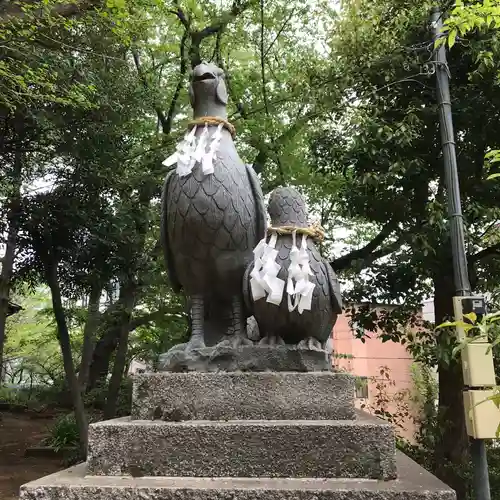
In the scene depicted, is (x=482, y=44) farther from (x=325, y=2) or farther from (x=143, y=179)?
(x=143, y=179)

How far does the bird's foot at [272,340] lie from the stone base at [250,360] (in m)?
0.06

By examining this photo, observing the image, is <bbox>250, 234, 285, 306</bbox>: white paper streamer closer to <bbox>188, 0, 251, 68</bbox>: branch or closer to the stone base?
the stone base

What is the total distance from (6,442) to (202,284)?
10172mm

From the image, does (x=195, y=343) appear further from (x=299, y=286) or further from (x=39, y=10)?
(x=39, y=10)

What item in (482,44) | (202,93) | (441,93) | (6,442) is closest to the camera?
(202,93)

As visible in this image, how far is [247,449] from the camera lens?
7.20 ft

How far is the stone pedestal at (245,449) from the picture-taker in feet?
6.65

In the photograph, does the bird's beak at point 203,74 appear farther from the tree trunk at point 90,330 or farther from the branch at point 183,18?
the branch at point 183,18

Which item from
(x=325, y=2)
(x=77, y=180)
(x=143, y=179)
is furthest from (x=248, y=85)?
(x=77, y=180)

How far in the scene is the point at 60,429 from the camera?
10.0 meters

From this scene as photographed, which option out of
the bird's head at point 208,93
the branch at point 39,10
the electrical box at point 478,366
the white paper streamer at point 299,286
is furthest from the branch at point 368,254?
the branch at point 39,10

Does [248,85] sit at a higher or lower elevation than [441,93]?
higher

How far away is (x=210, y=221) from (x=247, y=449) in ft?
3.56

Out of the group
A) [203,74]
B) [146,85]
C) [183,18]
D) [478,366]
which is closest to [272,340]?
[203,74]
